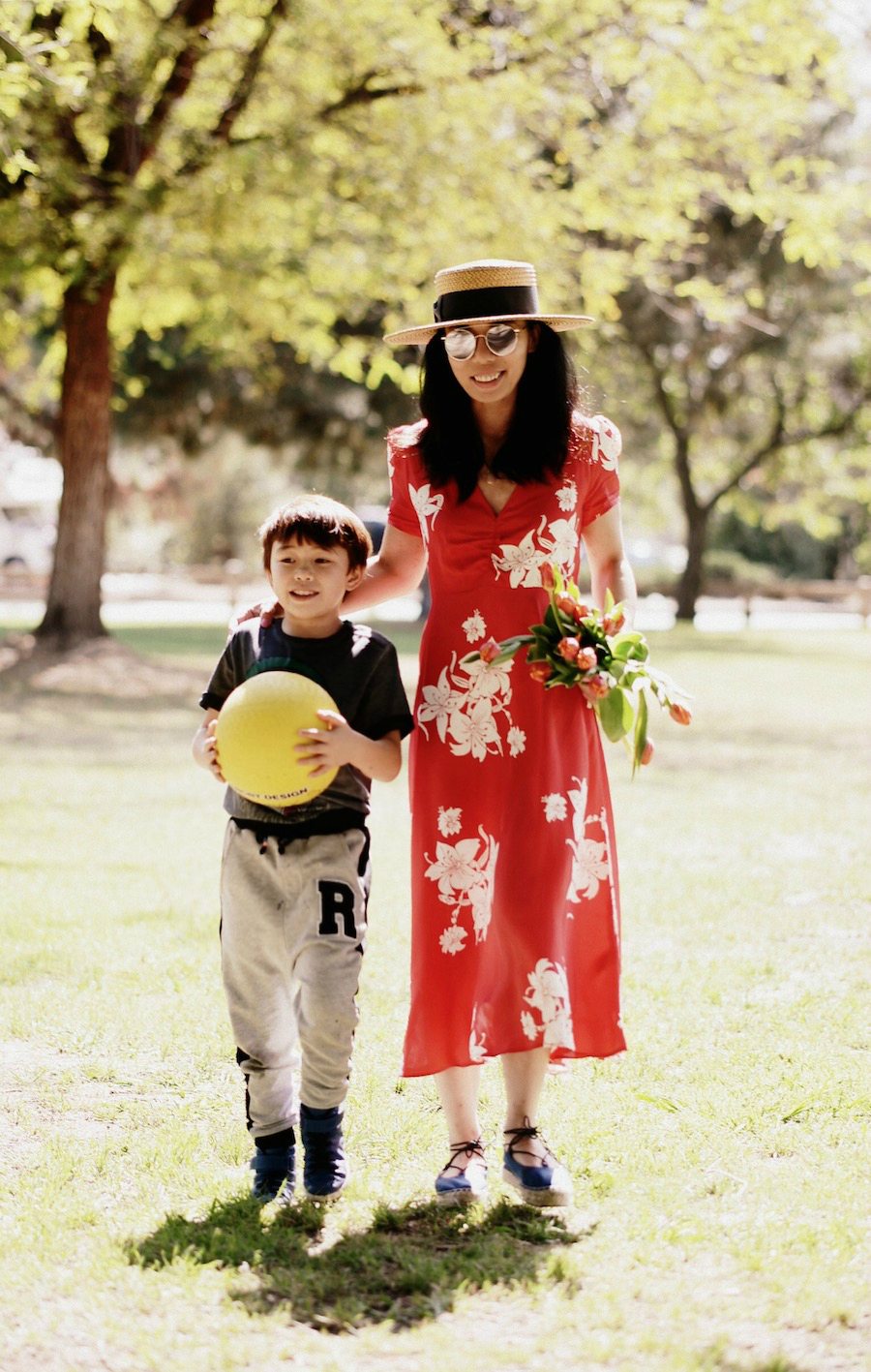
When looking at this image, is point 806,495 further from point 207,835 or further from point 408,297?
point 207,835

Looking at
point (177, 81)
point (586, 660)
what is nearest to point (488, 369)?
point (586, 660)

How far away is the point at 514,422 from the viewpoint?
4023 millimetres

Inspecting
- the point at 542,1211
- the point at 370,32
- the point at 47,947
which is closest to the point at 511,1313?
the point at 542,1211

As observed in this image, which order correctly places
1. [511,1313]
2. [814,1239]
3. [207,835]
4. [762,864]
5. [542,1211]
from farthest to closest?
[207,835] < [762,864] < [542,1211] < [814,1239] < [511,1313]

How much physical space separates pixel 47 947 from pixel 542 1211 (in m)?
3.14

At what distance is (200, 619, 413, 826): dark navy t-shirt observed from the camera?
12.5 ft

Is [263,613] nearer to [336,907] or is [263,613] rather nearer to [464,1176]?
[336,907]

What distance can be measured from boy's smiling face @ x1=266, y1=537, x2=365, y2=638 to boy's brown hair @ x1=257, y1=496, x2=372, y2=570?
0.6 inches

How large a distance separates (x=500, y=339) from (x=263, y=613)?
35.6 inches

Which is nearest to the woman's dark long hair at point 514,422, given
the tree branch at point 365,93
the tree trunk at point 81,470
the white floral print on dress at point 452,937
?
the white floral print on dress at point 452,937

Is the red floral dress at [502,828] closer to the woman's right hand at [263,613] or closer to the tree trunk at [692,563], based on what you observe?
the woman's right hand at [263,613]

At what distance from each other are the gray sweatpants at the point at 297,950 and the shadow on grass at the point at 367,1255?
1.04 ft

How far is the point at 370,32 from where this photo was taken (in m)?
14.7

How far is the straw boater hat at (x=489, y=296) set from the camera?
3953 millimetres
